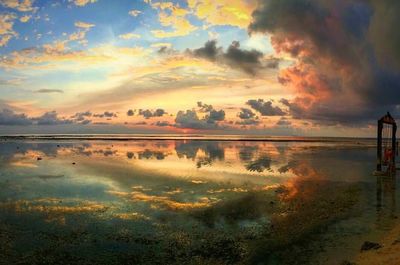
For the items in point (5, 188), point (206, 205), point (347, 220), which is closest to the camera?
point (347, 220)

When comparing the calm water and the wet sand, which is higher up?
the wet sand

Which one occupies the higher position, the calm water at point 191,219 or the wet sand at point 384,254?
the wet sand at point 384,254

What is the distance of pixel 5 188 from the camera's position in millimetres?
30125

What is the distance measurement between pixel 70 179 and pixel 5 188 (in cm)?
661

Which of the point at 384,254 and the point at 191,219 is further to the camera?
the point at 191,219

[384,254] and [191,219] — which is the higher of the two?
[384,254]

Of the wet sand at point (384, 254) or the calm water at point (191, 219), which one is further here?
the calm water at point (191, 219)

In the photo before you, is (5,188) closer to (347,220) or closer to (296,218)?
(296,218)

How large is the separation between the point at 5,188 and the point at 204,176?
752 inches

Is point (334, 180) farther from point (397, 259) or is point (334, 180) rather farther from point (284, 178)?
point (397, 259)

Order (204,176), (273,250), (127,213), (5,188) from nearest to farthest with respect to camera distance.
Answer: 1. (273,250)
2. (127,213)
3. (5,188)
4. (204,176)

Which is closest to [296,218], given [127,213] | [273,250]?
[273,250]

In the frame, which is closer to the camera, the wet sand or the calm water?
the wet sand

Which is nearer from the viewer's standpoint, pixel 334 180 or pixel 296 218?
pixel 296 218
